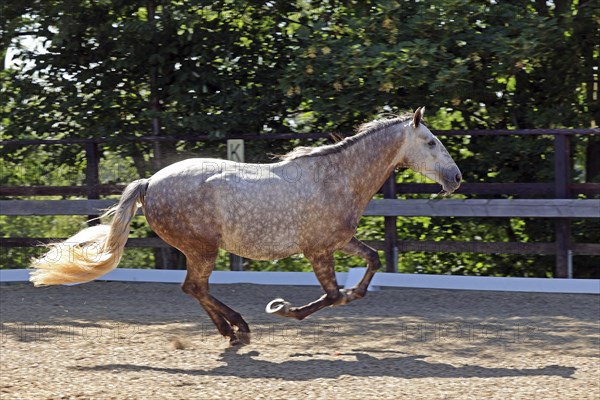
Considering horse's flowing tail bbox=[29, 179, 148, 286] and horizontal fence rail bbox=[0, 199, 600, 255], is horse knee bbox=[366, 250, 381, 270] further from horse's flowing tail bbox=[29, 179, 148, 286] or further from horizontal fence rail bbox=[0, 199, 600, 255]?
horizontal fence rail bbox=[0, 199, 600, 255]

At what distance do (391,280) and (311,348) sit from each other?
3121 millimetres

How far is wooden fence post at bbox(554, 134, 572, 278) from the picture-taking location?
31.2 ft

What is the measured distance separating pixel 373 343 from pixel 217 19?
574 centimetres

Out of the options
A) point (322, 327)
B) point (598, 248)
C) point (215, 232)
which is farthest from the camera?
point (598, 248)

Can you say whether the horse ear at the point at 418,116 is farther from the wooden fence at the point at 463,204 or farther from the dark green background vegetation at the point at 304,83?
the wooden fence at the point at 463,204

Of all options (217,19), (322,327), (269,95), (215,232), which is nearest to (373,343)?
(322,327)

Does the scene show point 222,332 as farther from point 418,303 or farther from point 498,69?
point 498,69

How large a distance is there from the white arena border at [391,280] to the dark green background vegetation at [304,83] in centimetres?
131

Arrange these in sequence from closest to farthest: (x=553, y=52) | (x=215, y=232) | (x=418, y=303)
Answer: (x=215, y=232) → (x=418, y=303) → (x=553, y=52)

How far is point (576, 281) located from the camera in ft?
29.5

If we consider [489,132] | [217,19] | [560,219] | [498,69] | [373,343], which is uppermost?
[217,19]

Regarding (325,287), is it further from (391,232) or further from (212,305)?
(391,232)

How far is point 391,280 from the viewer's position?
9492 millimetres

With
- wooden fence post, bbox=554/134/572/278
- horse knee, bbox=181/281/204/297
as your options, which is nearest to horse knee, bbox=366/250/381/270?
horse knee, bbox=181/281/204/297
